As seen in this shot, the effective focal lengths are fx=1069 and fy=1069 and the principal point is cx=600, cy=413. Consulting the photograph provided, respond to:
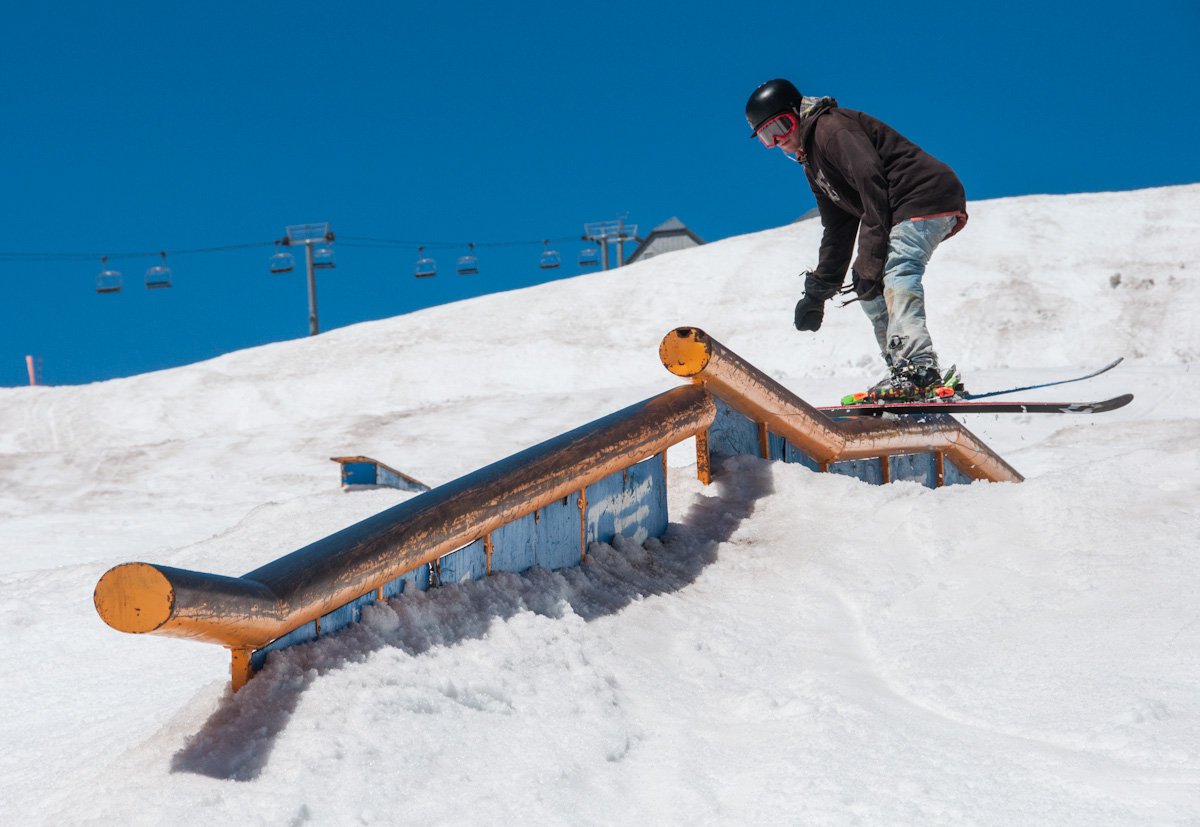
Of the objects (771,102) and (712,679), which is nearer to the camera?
(712,679)

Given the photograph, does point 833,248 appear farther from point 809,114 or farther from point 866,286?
point 809,114

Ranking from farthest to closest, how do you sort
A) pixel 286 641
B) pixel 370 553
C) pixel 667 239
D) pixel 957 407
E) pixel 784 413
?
pixel 667 239
pixel 957 407
pixel 784 413
pixel 370 553
pixel 286 641

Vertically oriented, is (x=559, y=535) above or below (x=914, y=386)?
below

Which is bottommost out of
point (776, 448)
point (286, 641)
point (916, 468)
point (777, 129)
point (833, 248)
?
point (916, 468)

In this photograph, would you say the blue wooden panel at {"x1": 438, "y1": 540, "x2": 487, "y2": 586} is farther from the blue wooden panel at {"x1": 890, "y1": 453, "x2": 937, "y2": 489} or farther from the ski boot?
the ski boot

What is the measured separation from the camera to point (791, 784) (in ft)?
6.89

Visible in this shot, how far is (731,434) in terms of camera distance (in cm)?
432

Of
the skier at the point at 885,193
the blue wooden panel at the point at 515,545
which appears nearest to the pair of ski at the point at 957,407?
the skier at the point at 885,193

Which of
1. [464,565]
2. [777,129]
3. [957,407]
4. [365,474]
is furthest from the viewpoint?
[365,474]

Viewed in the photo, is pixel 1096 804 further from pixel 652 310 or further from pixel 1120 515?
pixel 652 310

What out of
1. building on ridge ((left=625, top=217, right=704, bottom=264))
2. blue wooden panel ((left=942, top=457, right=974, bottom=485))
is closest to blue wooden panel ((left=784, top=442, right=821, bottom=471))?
blue wooden panel ((left=942, top=457, right=974, bottom=485))

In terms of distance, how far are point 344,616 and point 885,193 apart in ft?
11.3

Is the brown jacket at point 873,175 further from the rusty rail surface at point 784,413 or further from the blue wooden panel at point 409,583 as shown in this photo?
the blue wooden panel at point 409,583

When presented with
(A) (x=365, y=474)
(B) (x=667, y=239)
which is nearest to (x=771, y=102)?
(A) (x=365, y=474)
